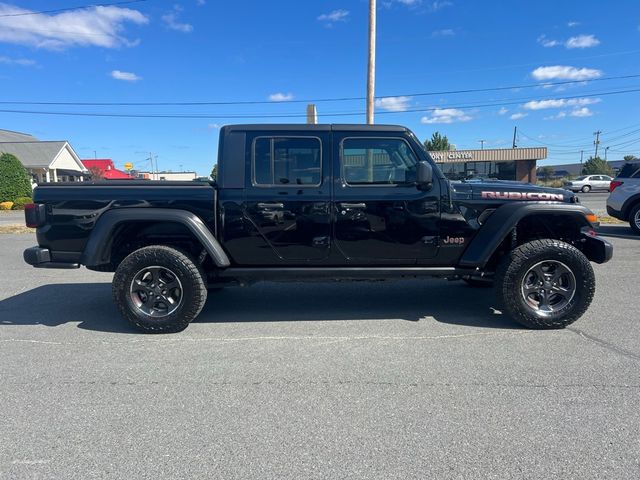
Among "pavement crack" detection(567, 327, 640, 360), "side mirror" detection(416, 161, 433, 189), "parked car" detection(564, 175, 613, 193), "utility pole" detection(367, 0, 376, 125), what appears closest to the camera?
"pavement crack" detection(567, 327, 640, 360)

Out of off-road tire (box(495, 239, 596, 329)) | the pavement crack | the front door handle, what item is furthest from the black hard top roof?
the pavement crack

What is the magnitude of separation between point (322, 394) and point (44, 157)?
161 ft

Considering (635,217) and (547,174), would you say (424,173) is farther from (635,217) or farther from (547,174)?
(547,174)

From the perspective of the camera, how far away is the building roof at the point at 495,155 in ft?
129

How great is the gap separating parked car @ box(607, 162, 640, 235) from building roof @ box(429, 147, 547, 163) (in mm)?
28673

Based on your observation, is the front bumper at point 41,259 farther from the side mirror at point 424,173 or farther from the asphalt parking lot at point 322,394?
the side mirror at point 424,173

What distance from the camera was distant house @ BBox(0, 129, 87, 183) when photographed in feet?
136

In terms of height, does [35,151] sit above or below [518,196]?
above

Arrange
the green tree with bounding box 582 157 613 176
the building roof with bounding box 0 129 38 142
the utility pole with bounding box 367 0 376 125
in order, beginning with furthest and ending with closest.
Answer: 1. the green tree with bounding box 582 157 613 176
2. the building roof with bounding box 0 129 38 142
3. the utility pole with bounding box 367 0 376 125

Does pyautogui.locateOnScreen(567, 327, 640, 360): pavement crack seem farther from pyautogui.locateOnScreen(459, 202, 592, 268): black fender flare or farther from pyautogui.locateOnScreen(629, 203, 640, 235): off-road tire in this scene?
pyautogui.locateOnScreen(629, 203, 640, 235): off-road tire

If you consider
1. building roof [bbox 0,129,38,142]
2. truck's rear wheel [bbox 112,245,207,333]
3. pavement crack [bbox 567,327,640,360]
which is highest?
building roof [bbox 0,129,38,142]

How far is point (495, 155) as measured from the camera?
41312 millimetres

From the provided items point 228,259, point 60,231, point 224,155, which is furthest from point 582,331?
point 60,231

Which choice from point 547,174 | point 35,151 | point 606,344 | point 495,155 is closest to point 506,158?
point 495,155
